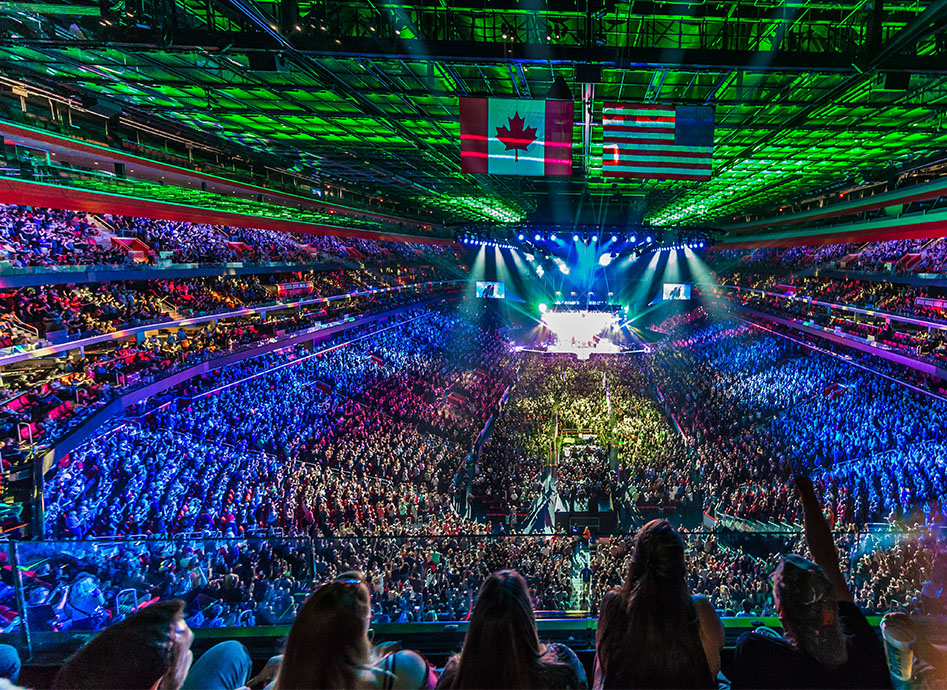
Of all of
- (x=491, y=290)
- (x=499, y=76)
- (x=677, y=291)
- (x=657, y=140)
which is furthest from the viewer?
(x=491, y=290)

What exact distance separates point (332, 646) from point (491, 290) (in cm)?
3974

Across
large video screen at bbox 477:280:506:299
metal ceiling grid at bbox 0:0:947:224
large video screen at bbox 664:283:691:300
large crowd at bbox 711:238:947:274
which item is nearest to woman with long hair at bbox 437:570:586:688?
metal ceiling grid at bbox 0:0:947:224

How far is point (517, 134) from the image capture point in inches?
272

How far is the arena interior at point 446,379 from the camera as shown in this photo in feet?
7.09

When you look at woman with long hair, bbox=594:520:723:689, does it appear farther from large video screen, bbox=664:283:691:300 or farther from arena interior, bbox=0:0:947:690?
large video screen, bbox=664:283:691:300

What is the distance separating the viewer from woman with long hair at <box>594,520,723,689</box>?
172 centimetres

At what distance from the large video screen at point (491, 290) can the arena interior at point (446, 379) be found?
1354 centimetres

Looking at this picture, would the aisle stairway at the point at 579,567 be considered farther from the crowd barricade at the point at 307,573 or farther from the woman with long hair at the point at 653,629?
the woman with long hair at the point at 653,629

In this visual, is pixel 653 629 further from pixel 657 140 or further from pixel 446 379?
pixel 446 379

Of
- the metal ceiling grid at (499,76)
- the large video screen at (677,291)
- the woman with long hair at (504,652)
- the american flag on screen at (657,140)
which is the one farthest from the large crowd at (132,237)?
the large video screen at (677,291)

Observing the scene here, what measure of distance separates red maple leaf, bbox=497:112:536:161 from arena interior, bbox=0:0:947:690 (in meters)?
0.04

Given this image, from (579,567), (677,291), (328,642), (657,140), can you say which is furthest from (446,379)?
(677,291)

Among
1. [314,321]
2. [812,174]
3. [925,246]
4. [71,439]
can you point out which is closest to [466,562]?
[71,439]

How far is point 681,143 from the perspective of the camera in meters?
7.55
